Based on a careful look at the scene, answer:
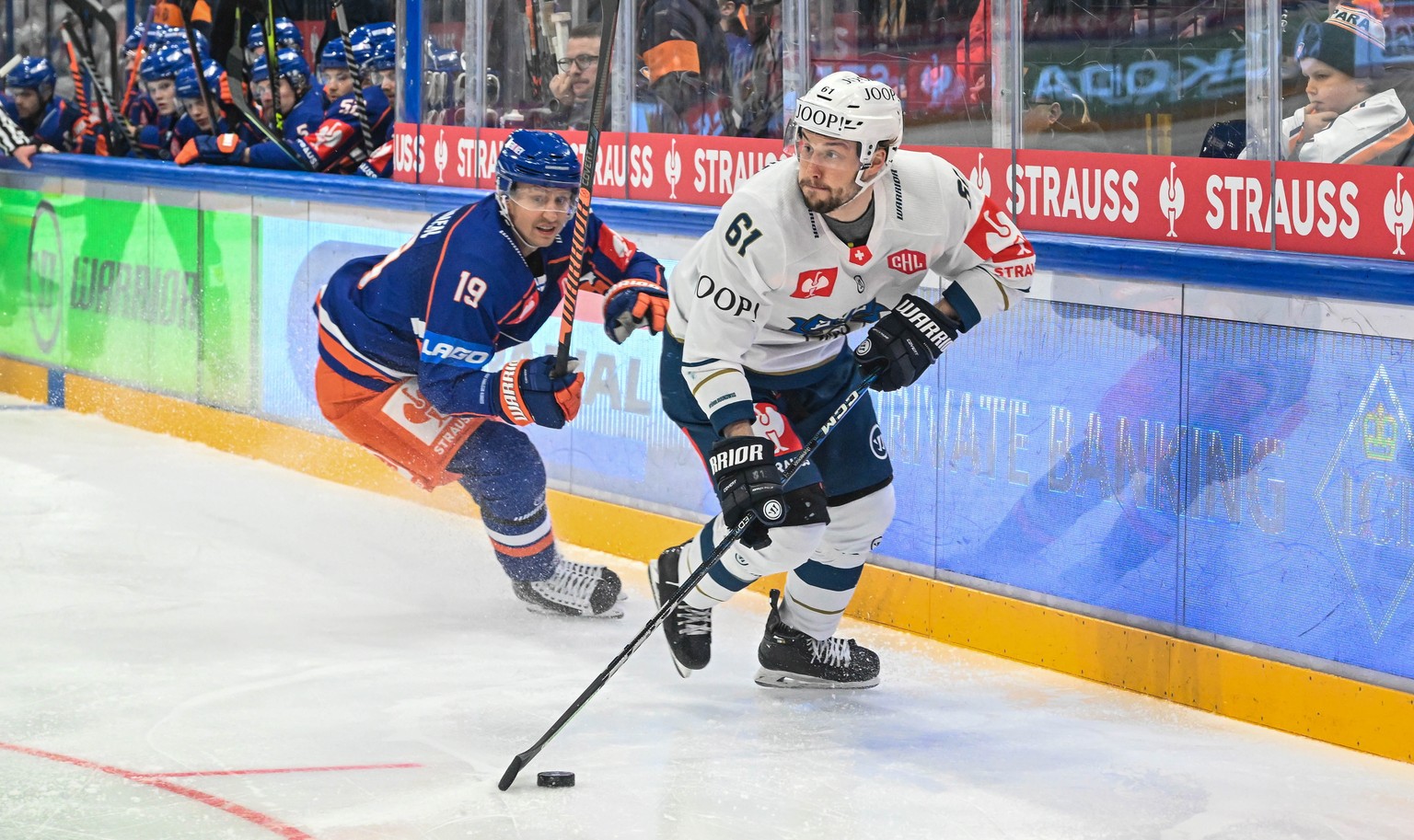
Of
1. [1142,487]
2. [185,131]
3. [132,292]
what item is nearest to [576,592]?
[1142,487]

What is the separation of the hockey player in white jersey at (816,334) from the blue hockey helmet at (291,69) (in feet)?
14.2

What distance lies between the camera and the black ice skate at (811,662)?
13.0 feet

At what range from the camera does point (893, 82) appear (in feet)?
15.4

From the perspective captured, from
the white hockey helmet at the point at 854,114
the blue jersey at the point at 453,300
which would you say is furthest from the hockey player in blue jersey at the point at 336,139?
the white hockey helmet at the point at 854,114

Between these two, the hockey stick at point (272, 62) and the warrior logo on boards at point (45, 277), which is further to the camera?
the warrior logo on boards at point (45, 277)

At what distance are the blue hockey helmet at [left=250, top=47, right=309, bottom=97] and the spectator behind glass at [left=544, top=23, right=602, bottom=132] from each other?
7.56ft

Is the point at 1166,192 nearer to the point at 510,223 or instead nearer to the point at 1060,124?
the point at 1060,124

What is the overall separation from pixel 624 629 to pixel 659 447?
88 centimetres

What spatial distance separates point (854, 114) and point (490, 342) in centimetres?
123

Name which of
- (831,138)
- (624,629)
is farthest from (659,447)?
(831,138)

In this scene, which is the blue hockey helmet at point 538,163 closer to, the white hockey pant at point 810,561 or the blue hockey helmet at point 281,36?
the white hockey pant at point 810,561

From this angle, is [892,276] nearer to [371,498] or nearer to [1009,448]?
[1009,448]

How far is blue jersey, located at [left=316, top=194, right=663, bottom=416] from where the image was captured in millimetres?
4133

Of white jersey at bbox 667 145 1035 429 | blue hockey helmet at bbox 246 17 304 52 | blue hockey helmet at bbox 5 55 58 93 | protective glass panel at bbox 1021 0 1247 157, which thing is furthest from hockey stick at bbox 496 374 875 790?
blue hockey helmet at bbox 5 55 58 93
